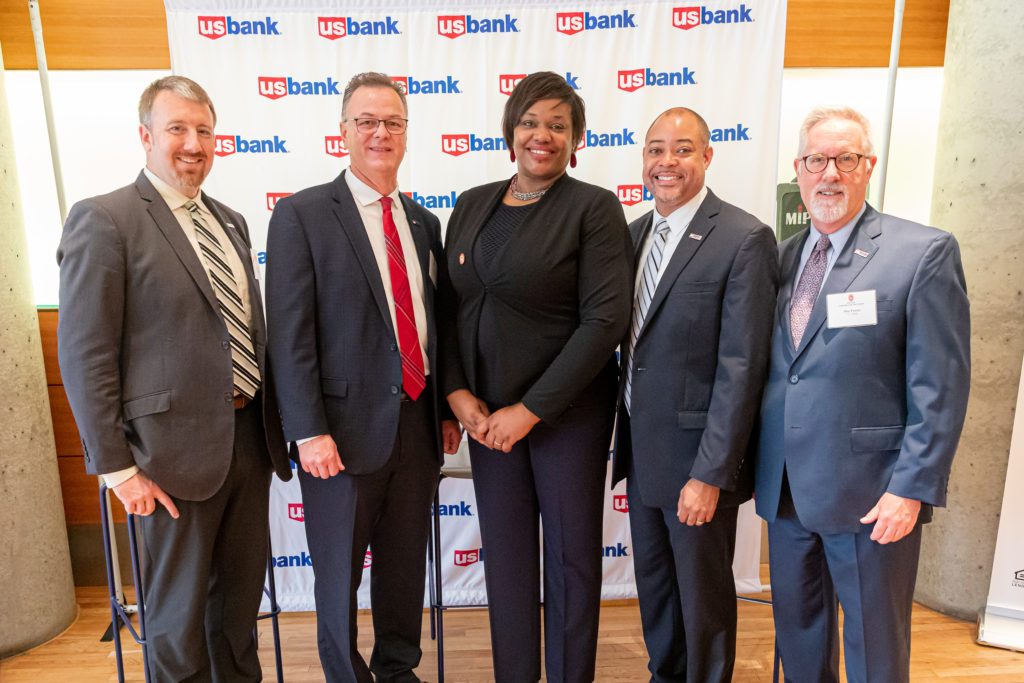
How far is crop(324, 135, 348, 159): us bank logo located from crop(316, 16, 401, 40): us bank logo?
0.41 meters

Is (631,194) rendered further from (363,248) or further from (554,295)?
(363,248)

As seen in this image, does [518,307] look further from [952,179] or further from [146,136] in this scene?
[952,179]

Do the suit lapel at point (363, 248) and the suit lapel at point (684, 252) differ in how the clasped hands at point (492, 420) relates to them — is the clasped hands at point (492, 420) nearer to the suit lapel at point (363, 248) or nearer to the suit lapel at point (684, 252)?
the suit lapel at point (363, 248)

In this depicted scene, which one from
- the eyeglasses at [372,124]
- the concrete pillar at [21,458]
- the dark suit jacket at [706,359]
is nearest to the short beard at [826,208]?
the dark suit jacket at [706,359]

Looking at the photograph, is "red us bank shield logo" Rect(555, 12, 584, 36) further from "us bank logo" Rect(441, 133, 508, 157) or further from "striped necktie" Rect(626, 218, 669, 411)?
"striped necktie" Rect(626, 218, 669, 411)

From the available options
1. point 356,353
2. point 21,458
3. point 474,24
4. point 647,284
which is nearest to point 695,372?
point 647,284

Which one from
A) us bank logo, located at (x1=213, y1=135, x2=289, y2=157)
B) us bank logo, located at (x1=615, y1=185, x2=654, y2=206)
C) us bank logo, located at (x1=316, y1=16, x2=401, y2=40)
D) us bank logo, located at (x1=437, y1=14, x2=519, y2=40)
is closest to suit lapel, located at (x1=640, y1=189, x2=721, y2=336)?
us bank logo, located at (x1=615, y1=185, x2=654, y2=206)

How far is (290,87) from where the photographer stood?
2.67m

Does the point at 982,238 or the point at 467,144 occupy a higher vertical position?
the point at 467,144

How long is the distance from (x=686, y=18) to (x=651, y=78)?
0.94 ft

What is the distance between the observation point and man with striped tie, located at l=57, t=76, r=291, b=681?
162 cm

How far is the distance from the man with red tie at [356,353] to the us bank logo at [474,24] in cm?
98

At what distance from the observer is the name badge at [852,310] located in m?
1.56

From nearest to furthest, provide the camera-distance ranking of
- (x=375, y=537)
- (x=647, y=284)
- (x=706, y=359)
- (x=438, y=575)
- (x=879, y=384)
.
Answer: (x=879, y=384) < (x=706, y=359) < (x=647, y=284) < (x=375, y=537) < (x=438, y=575)
